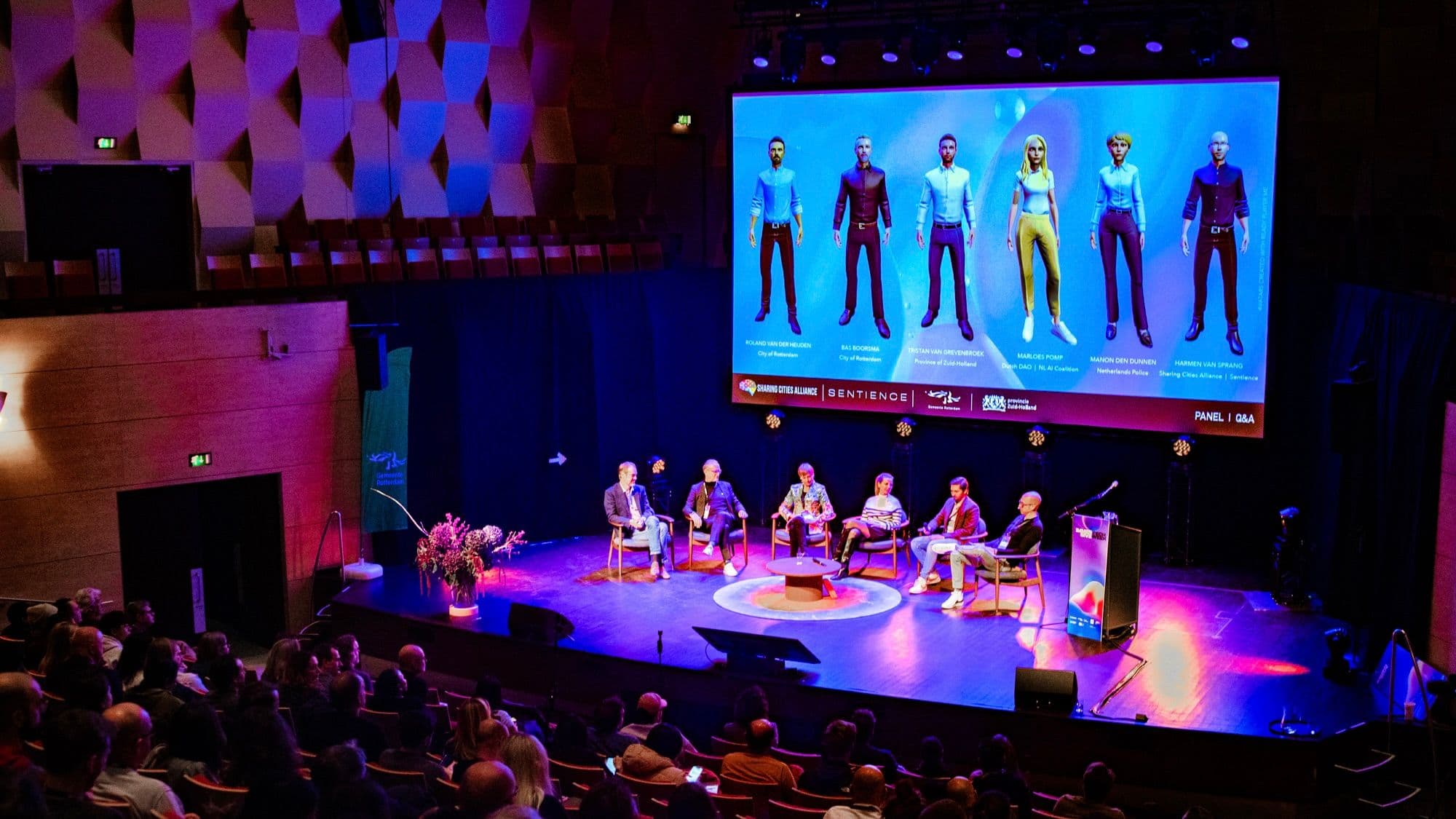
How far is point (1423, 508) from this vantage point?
8.56m

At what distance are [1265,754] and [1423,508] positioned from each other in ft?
7.06

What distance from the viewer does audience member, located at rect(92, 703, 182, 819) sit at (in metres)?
3.96

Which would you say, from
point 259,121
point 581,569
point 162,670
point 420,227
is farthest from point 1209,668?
point 259,121

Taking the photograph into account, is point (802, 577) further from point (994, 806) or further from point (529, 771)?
point (529, 771)

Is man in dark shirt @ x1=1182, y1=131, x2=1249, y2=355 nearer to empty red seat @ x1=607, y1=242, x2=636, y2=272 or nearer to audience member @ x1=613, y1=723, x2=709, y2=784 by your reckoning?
empty red seat @ x1=607, y1=242, x2=636, y2=272

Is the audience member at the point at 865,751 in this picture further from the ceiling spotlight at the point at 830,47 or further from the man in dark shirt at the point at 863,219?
the ceiling spotlight at the point at 830,47

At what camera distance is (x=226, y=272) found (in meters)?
11.4

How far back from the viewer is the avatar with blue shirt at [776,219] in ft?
39.3

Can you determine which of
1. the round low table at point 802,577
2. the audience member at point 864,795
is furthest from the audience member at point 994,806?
the round low table at point 802,577

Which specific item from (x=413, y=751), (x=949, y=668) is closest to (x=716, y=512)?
(x=949, y=668)

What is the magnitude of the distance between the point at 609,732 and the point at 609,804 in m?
2.50

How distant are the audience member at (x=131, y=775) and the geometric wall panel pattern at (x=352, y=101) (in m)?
7.91

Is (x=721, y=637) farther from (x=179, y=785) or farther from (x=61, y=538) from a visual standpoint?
(x=61, y=538)

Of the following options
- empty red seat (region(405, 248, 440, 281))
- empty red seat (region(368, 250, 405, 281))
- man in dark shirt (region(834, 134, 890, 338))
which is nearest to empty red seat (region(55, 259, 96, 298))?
empty red seat (region(368, 250, 405, 281))
